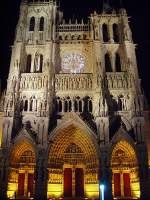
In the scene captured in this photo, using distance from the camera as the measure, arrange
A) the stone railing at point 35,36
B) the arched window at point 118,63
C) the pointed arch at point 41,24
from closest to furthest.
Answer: the arched window at point 118,63 → the stone railing at point 35,36 → the pointed arch at point 41,24

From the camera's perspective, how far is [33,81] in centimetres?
2672

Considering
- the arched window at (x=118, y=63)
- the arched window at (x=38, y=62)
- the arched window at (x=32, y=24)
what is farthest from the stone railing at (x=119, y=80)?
the arched window at (x=32, y=24)

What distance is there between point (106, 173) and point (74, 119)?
5298mm

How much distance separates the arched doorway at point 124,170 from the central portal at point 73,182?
2.83 meters

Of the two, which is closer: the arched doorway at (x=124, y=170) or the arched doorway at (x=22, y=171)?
the arched doorway at (x=22, y=171)

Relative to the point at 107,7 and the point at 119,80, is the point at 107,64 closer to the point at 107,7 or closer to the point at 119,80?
the point at 119,80

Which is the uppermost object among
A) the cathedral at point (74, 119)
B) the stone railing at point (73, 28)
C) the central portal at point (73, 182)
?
the stone railing at point (73, 28)

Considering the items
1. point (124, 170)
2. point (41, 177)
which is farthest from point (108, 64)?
point (41, 177)

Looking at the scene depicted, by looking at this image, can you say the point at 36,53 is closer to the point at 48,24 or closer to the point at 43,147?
the point at 48,24

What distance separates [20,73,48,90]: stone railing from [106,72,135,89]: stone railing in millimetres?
6013

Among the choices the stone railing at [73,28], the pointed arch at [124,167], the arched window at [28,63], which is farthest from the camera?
the stone railing at [73,28]

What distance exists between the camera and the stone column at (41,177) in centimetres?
2203

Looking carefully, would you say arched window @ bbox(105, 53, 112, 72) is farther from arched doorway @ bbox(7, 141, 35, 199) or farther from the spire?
arched doorway @ bbox(7, 141, 35, 199)

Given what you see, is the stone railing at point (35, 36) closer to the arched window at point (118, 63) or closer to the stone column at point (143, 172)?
the arched window at point (118, 63)
